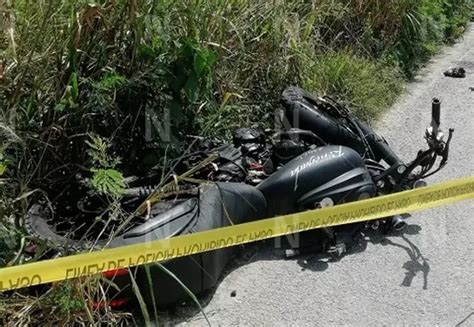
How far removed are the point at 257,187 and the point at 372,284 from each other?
0.77 metres

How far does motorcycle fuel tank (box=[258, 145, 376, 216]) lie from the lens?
3.72 m

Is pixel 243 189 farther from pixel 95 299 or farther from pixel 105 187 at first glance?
pixel 95 299

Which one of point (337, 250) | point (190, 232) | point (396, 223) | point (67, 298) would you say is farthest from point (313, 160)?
point (67, 298)

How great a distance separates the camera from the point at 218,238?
3.03 meters

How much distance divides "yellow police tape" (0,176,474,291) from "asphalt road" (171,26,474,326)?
377mm

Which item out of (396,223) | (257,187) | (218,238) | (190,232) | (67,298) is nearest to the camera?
(67,298)

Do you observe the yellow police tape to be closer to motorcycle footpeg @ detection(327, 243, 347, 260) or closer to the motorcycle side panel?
the motorcycle side panel

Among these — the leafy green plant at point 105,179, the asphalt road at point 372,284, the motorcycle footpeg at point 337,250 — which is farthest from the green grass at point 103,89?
the motorcycle footpeg at point 337,250

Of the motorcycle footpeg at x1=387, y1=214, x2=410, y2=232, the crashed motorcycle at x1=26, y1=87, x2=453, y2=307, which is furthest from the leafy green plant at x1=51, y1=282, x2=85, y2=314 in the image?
the motorcycle footpeg at x1=387, y1=214, x2=410, y2=232

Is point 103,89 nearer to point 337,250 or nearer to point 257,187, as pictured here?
point 257,187

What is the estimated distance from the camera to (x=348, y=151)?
12.7 feet

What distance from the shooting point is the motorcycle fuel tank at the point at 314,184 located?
147 inches

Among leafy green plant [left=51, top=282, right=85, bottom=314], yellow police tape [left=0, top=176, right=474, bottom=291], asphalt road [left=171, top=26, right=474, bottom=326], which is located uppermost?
yellow police tape [left=0, top=176, right=474, bottom=291]

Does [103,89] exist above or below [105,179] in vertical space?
above
